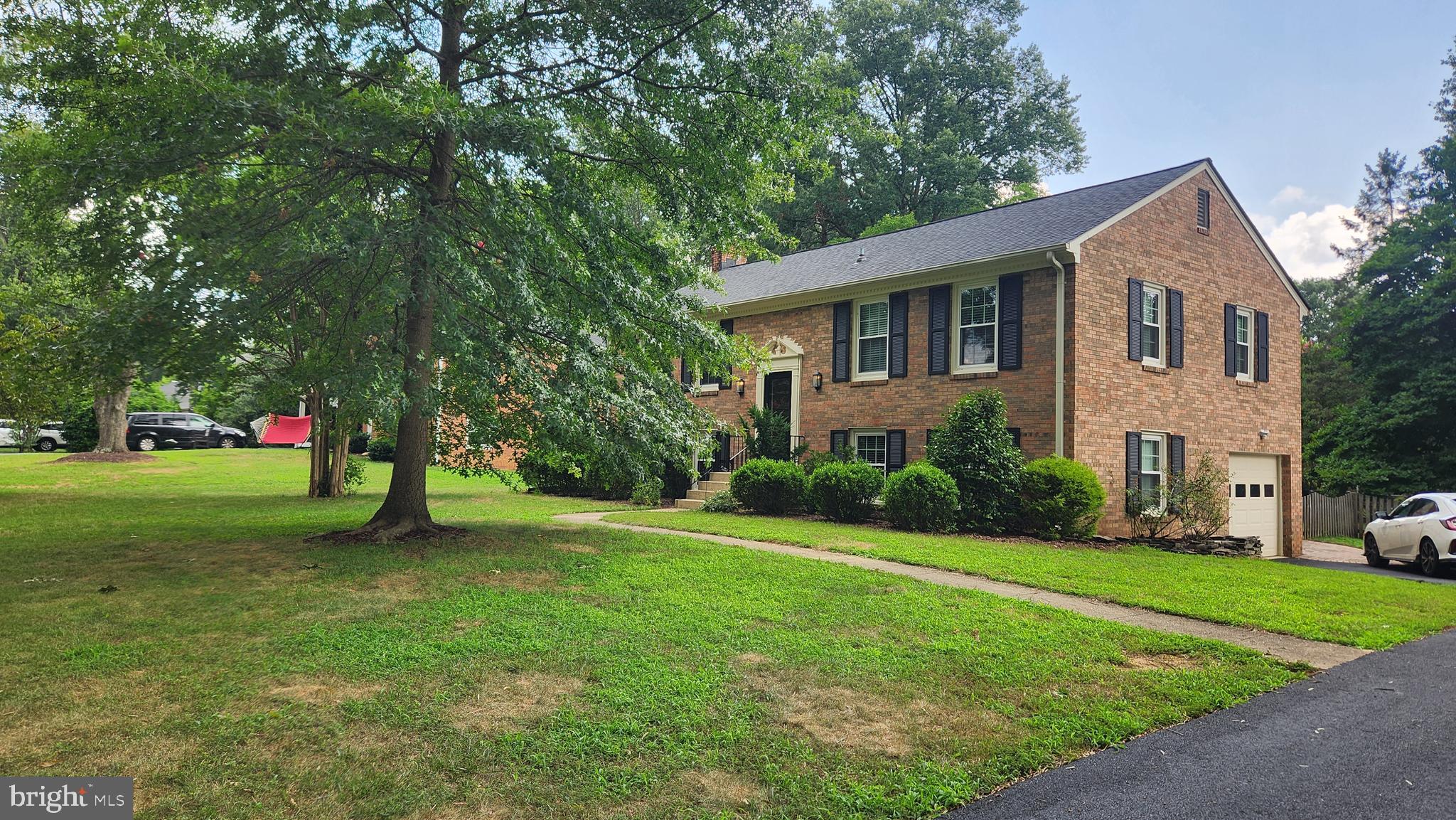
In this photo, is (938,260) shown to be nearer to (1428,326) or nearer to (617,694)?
(617,694)

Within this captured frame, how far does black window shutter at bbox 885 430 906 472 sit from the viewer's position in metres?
16.2

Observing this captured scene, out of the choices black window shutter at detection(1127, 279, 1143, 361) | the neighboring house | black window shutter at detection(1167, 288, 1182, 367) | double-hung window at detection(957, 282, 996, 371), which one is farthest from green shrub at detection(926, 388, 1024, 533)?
black window shutter at detection(1167, 288, 1182, 367)

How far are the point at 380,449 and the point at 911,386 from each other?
2207 cm

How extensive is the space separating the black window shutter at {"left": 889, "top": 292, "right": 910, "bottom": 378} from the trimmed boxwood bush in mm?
2513

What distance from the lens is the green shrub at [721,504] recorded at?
53.4 feet

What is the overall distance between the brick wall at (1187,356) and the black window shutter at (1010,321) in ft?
3.54

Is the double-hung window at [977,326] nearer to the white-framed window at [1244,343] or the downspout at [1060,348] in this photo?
the downspout at [1060,348]

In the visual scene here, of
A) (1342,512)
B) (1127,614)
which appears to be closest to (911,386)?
(1127,614)

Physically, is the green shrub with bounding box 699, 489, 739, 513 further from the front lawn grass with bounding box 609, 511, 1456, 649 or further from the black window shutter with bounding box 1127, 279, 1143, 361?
the black window shutter with bounding box 1127, 279, 1143, 361

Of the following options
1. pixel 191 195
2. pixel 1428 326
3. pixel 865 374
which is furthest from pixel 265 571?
pixel 1428 326

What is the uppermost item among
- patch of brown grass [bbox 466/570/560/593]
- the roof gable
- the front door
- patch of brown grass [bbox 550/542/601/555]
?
the roof gable

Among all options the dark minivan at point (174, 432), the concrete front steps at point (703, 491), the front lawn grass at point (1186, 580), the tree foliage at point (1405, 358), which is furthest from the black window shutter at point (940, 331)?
the dark minivan at point (174, 432)

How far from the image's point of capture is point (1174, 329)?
1583 centimetres

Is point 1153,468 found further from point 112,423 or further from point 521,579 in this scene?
point 112,423
